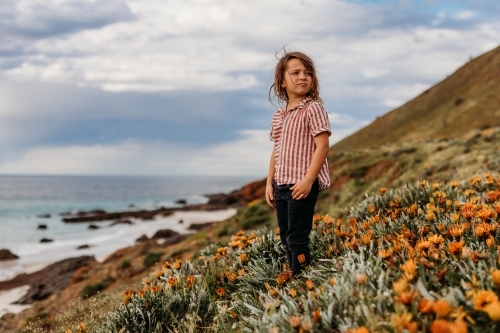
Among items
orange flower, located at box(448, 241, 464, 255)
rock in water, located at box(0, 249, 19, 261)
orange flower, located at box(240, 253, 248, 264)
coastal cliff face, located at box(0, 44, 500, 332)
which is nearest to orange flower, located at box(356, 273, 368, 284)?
orange flower, located at box(448, 241, 464, 255)

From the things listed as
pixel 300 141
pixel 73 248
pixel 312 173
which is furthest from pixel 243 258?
pixel 73 248

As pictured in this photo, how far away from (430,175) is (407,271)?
476 inches

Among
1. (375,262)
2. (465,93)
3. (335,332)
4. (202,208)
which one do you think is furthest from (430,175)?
(465,93)

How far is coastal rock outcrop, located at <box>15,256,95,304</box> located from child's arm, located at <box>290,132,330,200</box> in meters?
16.3

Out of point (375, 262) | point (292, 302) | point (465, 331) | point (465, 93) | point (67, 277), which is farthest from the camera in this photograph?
point (465, 93)

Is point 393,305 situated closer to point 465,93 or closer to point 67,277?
point 67,277

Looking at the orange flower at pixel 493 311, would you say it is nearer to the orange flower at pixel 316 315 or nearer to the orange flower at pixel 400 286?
the orange flower at pixel 400 286

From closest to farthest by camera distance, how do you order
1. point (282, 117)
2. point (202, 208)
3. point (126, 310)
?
1. point (126, 310)
2. point (282, 117)
3. point (202, 208)

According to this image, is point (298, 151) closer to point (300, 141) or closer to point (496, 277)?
point (300, 141)

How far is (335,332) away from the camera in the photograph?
262cm

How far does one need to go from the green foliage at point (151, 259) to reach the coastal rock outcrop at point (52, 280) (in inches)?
191

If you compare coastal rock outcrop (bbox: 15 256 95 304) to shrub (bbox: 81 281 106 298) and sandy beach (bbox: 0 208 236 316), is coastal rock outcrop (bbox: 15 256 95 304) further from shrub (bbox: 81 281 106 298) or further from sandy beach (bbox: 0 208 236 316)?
shrub (bbox: 81 281 106 298)

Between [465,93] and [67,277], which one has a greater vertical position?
[465,93]

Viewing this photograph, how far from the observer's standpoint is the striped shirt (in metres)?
4.47
